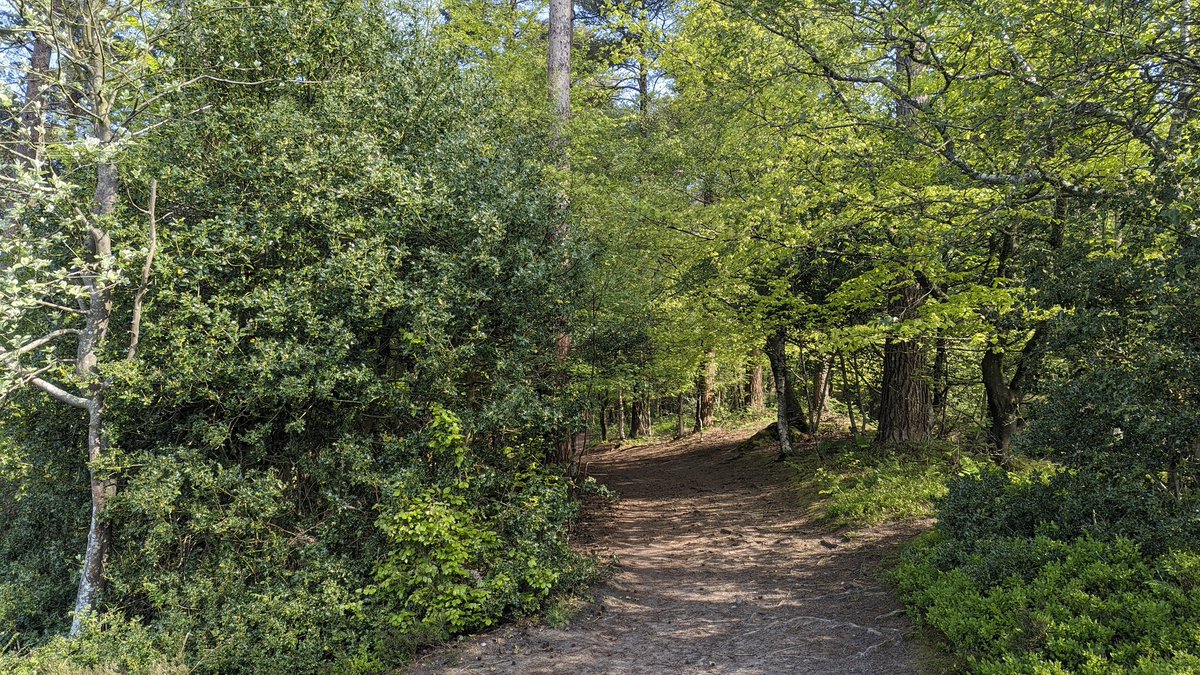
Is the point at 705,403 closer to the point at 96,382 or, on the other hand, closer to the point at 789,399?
the point at 789,399

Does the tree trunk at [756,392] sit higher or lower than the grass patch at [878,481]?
higher

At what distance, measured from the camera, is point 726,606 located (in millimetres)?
6621

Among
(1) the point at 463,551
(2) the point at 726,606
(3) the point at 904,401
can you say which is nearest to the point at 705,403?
(3) the point at 904,401

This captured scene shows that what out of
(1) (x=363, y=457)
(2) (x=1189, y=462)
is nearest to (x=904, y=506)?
(2) (x=1189, y=462)

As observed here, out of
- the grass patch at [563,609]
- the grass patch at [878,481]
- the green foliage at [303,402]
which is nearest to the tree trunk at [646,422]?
the grass patch at [878,481]

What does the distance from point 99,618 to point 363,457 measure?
2.78m

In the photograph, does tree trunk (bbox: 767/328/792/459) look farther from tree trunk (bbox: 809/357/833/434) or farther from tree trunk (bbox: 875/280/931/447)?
tree trunk (bbox: 875/280/931/447)

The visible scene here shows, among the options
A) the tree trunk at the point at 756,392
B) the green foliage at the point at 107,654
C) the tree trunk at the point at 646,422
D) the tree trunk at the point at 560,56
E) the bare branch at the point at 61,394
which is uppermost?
the tree trunk at the point at 560,56

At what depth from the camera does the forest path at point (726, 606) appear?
5.45 m

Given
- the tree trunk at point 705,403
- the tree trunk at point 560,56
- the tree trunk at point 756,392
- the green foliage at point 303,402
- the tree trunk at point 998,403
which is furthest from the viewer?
the tree trunk at point 756,392

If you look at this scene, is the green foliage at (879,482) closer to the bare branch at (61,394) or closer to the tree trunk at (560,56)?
the tree trunk at (560,56)

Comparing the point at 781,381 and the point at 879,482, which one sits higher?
the point at 781,381

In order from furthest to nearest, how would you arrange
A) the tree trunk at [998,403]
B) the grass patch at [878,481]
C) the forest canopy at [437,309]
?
the tree trunk at [998,403] < the grass patch at [878,481] < the forest canopy at [437,309]

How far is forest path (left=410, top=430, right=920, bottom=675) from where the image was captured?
5453mm
